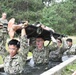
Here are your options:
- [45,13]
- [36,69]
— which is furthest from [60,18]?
[36,69]

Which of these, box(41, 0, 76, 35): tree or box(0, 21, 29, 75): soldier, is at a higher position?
box(0, 21, 29, 75): soldier

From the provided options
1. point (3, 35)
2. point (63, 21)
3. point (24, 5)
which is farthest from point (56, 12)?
point (3, 35)

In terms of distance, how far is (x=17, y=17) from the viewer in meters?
36.2

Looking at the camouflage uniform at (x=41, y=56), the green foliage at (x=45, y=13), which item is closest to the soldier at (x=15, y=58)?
the camouflage uniform at (x=41, y=56)

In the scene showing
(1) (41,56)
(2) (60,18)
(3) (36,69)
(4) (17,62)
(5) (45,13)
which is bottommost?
(2) (60,18)

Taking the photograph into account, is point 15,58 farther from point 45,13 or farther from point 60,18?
point 45,13

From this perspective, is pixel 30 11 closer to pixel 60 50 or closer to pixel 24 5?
pixel 24 5

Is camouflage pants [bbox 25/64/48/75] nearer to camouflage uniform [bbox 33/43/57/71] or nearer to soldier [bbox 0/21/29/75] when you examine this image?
camouflage uniform [bbox 33/43/57/71]

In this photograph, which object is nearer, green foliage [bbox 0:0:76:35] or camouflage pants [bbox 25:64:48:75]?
camouflage pants [bbox 25:64:48:75]

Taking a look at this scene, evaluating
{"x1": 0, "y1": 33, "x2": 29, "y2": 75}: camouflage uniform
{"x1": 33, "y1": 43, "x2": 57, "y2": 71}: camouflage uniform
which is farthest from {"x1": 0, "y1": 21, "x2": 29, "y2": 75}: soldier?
{"x1": 33, "y1": 43, "x2": 57, "y2": 71}: camouflage uniform

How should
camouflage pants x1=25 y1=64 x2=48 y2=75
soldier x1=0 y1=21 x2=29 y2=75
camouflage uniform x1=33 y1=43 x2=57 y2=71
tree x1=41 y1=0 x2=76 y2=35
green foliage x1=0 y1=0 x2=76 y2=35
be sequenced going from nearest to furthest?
soldier x1=0 y1=21 x2=29 y2=75, camouflage pants x1=25 y1=64 x2=48 y2=75, camouflage uniform x1=33 y1=43 x2=57 y2=71, green foliage x1=0 y1=0 x2=76 y2=35, tree x1=41 y1=0 x2=76 y2=35

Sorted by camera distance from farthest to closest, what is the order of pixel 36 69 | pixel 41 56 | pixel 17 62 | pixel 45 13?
1. pixel 45 13
2. pixel 41 56
3. pixel 36 69
4. pixel 17 62

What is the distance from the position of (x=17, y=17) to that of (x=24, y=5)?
10.1 ft

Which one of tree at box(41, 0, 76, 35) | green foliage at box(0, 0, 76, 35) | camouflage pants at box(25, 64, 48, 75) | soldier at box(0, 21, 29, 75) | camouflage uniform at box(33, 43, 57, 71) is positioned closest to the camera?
soldier at box(0, 21, 29, 75)
